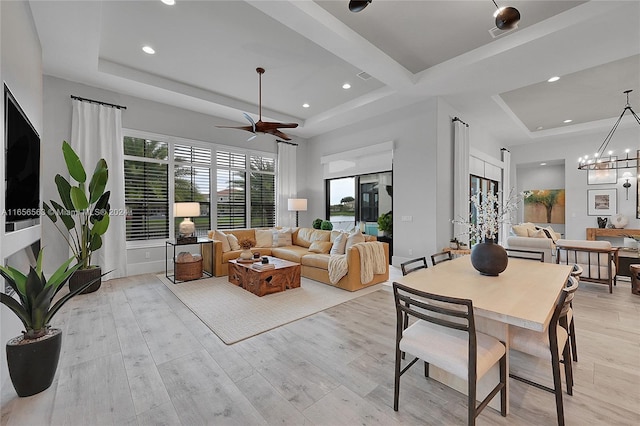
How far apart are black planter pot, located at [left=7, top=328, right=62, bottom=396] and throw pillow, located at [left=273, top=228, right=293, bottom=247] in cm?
413

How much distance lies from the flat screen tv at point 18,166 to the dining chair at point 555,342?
3733 mm

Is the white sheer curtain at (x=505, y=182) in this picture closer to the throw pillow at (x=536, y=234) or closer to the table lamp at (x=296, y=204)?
the throw pillow at (x=536, y=234)

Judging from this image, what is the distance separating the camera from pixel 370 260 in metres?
4.29

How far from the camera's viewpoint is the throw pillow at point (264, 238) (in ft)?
19.2

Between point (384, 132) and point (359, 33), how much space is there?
269cm

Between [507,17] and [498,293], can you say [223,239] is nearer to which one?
[498,293]

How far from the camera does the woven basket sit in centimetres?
463

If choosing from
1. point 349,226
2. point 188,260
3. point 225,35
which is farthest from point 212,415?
point 349,226

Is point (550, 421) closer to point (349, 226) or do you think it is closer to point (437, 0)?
point (437, 0)

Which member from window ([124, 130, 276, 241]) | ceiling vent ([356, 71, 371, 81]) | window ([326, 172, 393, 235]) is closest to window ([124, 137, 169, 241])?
window ([124, 130, 276, 241])

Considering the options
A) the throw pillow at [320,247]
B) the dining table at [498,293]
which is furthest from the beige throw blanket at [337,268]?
the dining table at [498,293]

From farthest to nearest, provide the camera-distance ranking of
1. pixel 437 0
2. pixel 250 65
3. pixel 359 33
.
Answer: pixel 250 65
pixel 359 33
pixel 437 0

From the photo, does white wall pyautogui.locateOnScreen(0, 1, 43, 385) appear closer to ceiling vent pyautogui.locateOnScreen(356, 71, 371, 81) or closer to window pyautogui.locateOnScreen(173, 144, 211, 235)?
window pyautogui.locateOnScreen(173, 144, 211, 235)

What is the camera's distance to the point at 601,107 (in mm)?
5820
